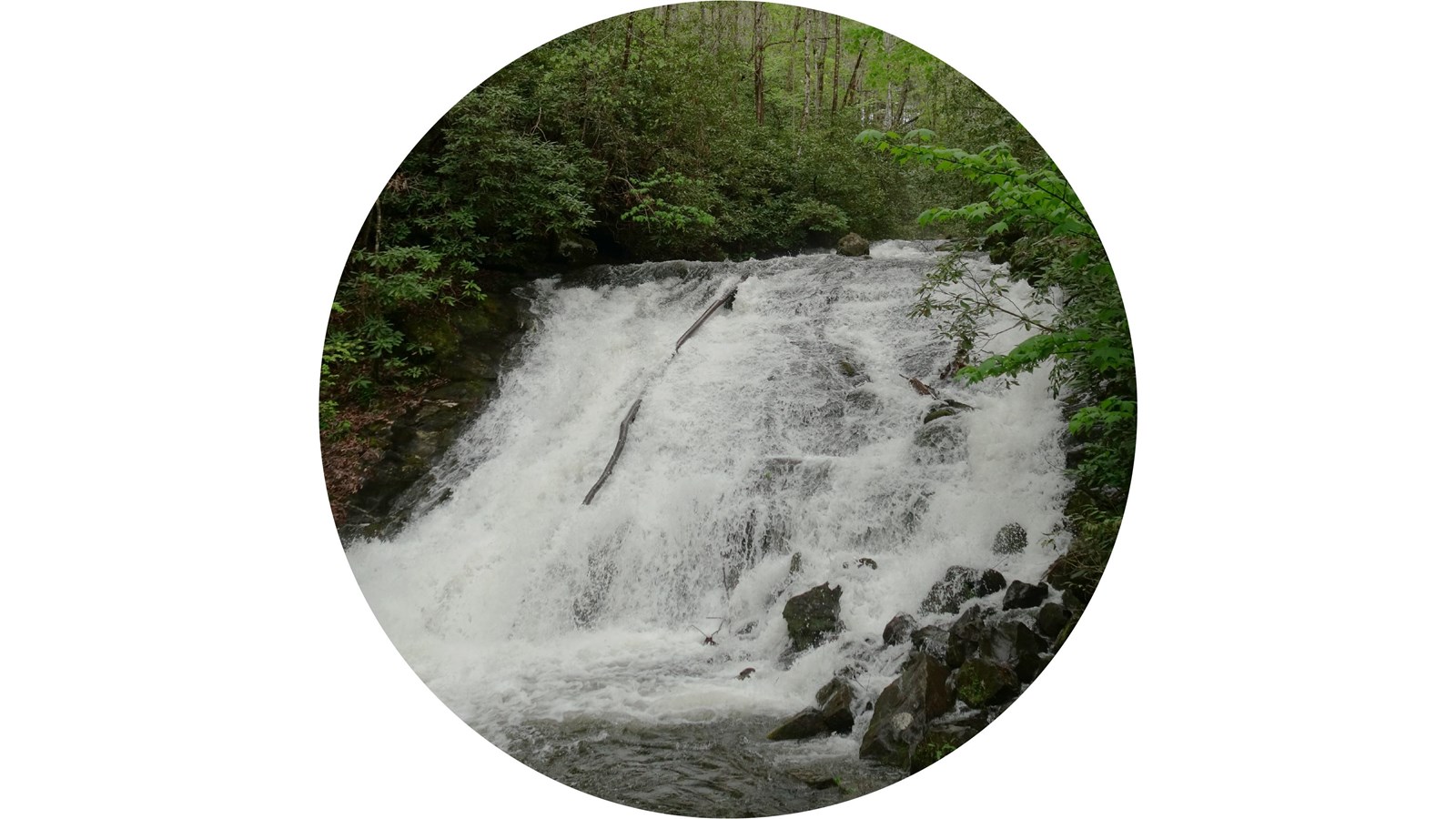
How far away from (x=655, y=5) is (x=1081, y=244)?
6.38 feet

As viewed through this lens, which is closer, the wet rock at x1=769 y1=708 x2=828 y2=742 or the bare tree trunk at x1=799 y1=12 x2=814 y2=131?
the wet rock at x1=769 y1=708 x2=828 y2=742

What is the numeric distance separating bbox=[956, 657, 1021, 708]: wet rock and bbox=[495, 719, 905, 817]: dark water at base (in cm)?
38

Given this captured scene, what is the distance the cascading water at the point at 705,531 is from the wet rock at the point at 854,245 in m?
0.06

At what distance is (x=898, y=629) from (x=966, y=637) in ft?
0.81

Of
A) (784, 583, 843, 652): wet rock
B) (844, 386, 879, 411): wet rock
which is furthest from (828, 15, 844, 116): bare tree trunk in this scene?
(784, 583, 843, 652): wet rock

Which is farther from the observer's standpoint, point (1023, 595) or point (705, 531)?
point (705, 531)

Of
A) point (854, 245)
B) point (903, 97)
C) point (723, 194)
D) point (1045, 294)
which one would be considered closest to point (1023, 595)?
point (1045, 294)

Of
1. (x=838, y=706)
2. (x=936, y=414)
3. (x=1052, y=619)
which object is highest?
(x=936, y=414)

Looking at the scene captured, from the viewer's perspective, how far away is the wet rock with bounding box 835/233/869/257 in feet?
12.0

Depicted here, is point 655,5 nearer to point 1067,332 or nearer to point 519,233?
point 519,233

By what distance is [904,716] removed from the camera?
10.2 feet

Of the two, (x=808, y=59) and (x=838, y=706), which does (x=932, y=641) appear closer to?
(x=838, y=706)

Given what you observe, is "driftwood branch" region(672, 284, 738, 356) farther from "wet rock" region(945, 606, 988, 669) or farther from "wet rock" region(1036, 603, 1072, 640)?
"wet rock" region(1036, 603, 1072, 640)

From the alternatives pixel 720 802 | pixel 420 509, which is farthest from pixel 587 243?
pixel 720 802
